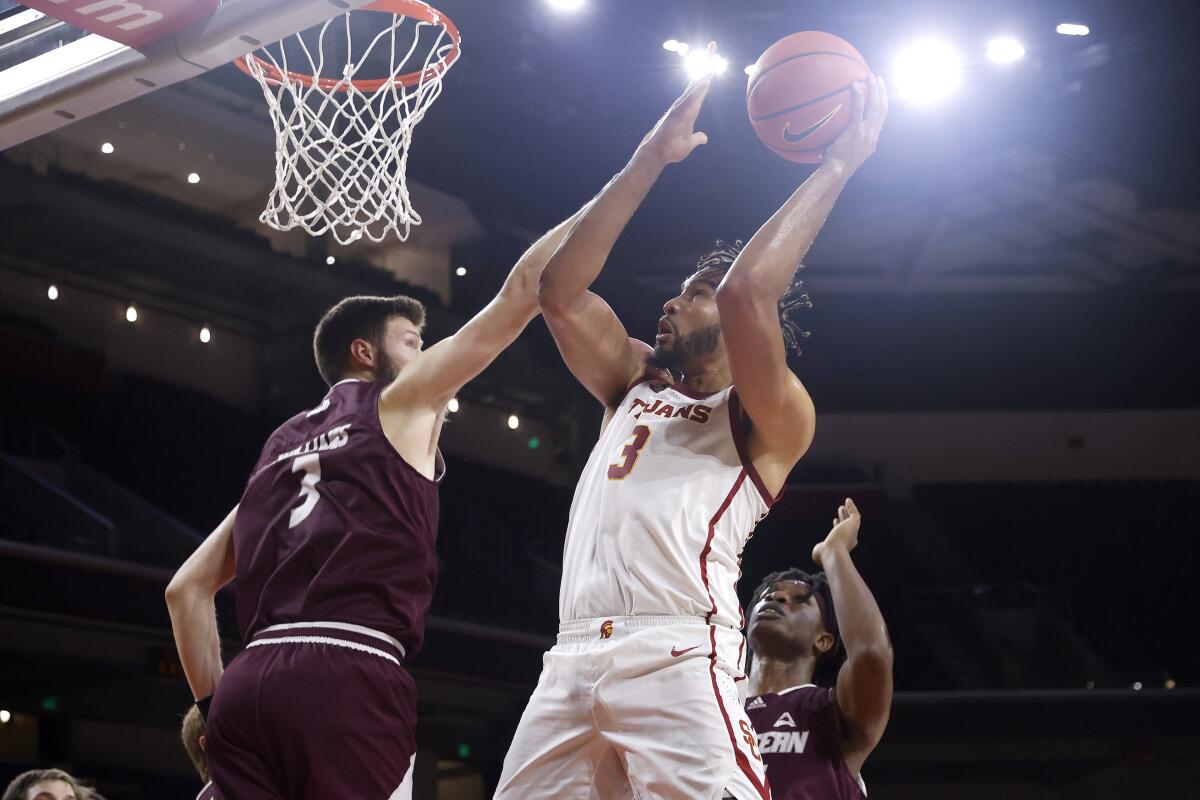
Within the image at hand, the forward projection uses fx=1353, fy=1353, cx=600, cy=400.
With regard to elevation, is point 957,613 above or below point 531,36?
below

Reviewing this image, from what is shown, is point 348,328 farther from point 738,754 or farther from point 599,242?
point 738,754

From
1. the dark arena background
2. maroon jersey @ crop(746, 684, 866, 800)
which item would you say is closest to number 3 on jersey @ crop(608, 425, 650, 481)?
maroon jersey @ crop(746, 684, 866, 800)

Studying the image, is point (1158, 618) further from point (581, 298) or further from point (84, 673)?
point (581, 298)

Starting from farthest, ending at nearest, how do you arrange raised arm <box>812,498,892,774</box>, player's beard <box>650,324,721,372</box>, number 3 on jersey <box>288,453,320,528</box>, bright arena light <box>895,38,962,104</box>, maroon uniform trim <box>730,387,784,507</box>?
bright arena light <box>895,38,962,104</box>, raised arm <box>812,498,892,774</box>, player's beard <box>650,324,721,372</box>, maroon uniform trim <box>730,387,784,507</box>, number 3 on jersey <box>288,453,320,528</box>

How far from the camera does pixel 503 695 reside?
13.4 metres

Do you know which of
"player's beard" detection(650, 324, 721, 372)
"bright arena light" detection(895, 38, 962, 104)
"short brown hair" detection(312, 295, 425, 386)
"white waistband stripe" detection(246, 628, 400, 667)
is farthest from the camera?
"bright arena light" detection(895, 38, 962, 104)

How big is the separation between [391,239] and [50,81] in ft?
39.5

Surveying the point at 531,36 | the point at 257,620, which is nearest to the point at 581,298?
the point at 257,620

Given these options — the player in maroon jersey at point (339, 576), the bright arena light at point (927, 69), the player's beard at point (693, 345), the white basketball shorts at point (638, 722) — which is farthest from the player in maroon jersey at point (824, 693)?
the bright arena light at point (927, 69)

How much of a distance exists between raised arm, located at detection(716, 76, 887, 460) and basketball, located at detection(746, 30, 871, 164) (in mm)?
320

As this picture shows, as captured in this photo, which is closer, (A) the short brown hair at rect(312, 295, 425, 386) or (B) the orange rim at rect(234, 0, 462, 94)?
(A) the short brown hair at rect(312, 295, 425, 386)

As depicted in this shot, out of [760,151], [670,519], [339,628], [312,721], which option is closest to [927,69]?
[760,151]

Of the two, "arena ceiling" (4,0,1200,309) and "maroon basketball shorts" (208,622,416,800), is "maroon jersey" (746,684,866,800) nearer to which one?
"maroon basketball shorts" (208,622,416,800)

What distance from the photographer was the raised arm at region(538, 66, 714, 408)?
3.29 m
